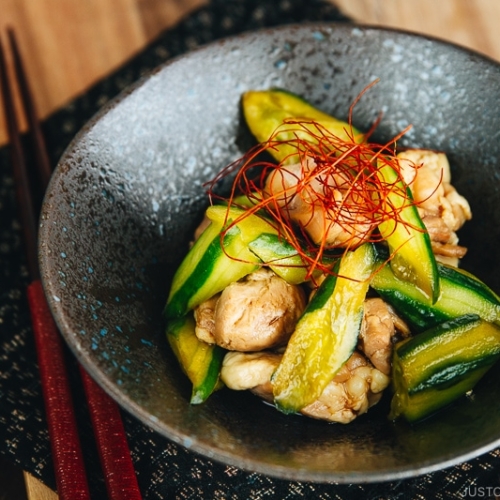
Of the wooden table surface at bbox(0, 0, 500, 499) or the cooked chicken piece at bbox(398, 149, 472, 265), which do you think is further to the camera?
the wooden table surface at bbox(0, 0, 500, 499)

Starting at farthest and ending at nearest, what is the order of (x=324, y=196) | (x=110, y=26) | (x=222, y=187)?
(x=110, y=26), (x=222, y=187), (x=324, y=196)

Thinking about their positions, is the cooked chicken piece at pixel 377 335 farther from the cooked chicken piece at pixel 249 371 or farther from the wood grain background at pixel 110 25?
the wood grain background at pixel 110 25

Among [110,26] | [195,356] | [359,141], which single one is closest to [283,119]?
[359,141]

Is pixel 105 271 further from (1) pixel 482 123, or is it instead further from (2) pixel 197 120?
(1) pixel 482 123

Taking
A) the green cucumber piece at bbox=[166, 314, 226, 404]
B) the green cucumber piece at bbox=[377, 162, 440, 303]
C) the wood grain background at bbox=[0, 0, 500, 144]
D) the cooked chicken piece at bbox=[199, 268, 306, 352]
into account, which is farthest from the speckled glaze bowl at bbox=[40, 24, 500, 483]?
the wood grain background at bbox=[0, 0, 500, 144]

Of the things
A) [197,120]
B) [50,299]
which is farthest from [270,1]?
[50,299]

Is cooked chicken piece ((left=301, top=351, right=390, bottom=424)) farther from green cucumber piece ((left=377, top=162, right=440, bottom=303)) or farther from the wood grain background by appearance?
the wood grain background

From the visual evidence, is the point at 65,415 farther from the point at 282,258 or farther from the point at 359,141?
the point at 359,141
